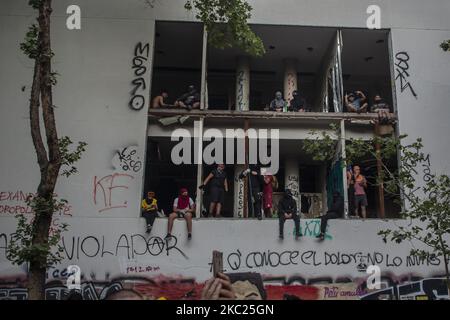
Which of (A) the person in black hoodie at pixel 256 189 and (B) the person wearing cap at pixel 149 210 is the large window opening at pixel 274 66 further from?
(B) the person wearing cap at pixel 149 210

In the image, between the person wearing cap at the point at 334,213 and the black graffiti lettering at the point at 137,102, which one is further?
the black graffiti lettering at the point at 137,102

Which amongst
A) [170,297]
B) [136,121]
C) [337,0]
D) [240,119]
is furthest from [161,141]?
[337,0]

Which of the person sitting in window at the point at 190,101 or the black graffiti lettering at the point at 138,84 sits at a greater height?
the black graffiti lettering at the point at 138,84

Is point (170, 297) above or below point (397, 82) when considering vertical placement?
below

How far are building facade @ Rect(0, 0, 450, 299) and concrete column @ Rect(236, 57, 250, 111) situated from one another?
45mm

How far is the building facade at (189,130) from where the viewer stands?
11.5m

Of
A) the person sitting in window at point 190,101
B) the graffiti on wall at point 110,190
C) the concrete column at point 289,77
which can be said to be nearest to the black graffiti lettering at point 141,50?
the person sitting in window at point 190,101

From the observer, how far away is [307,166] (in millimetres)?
16734

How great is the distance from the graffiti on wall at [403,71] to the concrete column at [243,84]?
14.9 feet

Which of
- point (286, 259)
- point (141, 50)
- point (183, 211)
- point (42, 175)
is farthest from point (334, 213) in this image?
point (42, 175)

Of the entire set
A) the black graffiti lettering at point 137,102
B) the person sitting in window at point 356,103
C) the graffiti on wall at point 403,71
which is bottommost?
the black graffiti lettering at point 137,102

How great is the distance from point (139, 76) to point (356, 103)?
6083mm
